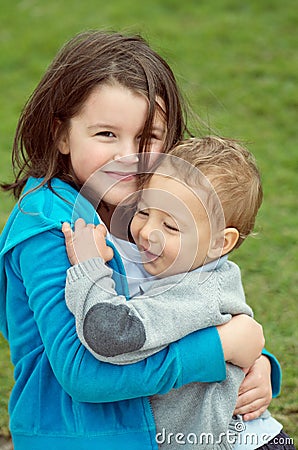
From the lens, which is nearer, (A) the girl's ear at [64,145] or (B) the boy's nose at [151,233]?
(B) the boy's nose at [151,233]

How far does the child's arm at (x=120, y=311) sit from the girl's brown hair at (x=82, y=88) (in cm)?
38

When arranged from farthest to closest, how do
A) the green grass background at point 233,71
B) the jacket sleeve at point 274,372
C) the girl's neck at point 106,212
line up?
the green grass background at point 233,71 → the jacket sleeve at point 274,372 → the girl's neck at point 106,212

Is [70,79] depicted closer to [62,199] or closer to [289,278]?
[62,199]

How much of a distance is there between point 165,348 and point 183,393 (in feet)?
0.75

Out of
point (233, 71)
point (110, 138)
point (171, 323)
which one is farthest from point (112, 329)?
point (233, 71)

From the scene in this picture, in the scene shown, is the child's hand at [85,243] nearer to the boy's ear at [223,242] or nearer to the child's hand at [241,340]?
the boy's ear at [223,242]

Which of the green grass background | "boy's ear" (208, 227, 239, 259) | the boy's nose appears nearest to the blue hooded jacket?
the boy's nose

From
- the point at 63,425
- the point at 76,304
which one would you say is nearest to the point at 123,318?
the point at 76,304

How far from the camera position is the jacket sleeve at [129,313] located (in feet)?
7.04

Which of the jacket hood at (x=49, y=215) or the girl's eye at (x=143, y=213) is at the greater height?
the girl's eye at (x=143, y=213)

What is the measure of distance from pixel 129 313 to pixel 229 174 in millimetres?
506

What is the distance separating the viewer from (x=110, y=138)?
2.44 metres

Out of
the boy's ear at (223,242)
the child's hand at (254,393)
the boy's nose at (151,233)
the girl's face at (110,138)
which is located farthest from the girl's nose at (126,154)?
the child's hand at (254,393)

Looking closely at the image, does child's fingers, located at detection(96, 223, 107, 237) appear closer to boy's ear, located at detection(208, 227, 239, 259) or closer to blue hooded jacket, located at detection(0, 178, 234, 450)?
blue hooded jacket, located at detection(0, 178, 234, 450)
